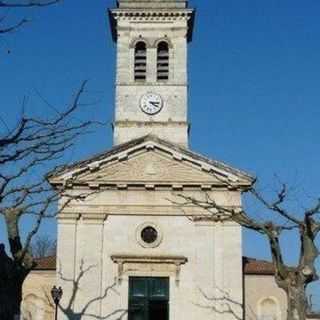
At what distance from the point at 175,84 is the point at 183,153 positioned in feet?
21.9

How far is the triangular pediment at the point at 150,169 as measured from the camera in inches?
1310

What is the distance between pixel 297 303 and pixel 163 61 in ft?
65.5

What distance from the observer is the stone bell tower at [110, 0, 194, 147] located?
125 ft

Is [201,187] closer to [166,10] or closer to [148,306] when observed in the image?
[148,306]

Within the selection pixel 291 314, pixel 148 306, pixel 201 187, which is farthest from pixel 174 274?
pixel 291 314

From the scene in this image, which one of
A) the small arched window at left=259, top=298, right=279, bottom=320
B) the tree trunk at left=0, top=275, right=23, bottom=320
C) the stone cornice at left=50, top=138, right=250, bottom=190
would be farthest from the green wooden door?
the tree trunk at left=0, top=275, right=23, bottom=320

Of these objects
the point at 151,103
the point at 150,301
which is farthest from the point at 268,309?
the point at 151,103

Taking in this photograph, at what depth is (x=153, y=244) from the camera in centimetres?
3303

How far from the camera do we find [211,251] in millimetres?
32906

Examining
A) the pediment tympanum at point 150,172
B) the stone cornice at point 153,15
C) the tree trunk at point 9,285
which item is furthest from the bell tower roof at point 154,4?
the tree trunk at point 9,285

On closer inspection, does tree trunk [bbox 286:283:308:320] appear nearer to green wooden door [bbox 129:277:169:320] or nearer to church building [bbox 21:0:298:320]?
church building [bbox 21:0:298:320]

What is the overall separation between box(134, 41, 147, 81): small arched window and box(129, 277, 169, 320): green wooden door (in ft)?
37.1

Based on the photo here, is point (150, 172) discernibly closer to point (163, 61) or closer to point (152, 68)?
point (152, 68)

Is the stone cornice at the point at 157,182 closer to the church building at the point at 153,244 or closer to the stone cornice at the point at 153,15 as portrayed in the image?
the church building at the point at 153,244
